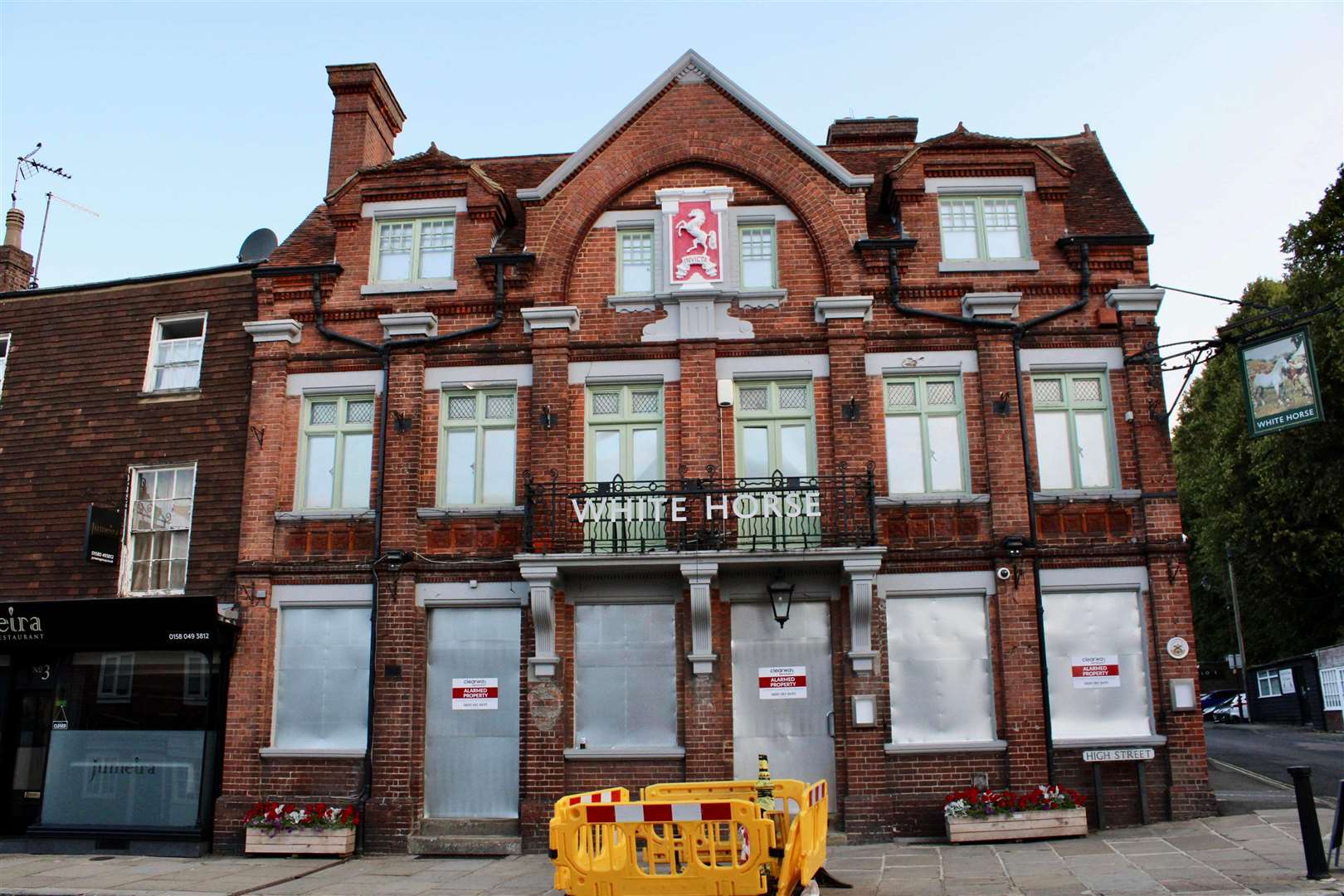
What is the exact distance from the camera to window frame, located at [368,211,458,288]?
16.7 m

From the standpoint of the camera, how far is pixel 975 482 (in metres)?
15.3

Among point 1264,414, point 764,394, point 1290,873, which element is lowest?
point 1290,873

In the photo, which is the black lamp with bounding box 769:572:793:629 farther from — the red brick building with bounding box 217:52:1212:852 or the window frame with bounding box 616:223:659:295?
the window frame with bounding box 616:223:659:295

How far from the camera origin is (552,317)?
16.0 meters

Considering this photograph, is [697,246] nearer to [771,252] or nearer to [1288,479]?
[771,252]

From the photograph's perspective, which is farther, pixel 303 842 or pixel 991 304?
pixel 991 304

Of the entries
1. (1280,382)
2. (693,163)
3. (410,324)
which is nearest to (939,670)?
(1280,382)

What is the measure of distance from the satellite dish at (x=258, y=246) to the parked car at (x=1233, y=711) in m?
34.3

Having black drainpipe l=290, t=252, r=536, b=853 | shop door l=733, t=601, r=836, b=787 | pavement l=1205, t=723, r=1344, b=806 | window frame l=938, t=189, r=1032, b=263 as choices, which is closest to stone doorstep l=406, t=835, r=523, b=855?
black drainpipe l=290, t=252, r=536, b=853

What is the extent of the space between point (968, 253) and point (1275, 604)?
958 inches

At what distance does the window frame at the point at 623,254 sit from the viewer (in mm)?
16420

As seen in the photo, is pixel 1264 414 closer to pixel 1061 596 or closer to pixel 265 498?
pixel 1061 596

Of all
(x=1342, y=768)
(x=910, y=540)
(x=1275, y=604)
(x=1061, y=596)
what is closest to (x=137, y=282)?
(x=910, y=540)

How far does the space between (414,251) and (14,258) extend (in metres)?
9.22
